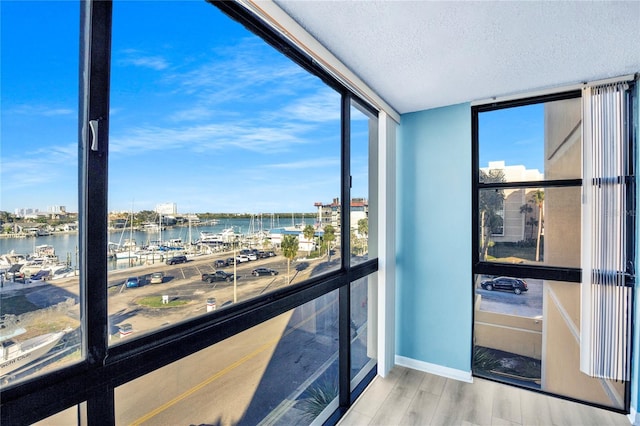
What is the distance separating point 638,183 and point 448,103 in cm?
152

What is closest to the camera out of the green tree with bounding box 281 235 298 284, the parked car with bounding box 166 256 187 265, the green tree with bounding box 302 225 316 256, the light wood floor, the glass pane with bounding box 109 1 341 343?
the glass pane with bounding box 109 1 341 343

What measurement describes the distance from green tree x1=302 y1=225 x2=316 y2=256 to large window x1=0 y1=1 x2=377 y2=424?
0.05 ft

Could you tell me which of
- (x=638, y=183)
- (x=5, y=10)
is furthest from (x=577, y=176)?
(x=5, y=10)

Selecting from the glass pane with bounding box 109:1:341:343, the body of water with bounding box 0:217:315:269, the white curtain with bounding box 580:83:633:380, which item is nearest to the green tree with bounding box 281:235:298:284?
the glass pane with bounding box 109:1:341:343

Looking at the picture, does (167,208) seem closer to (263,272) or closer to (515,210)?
(263,272)

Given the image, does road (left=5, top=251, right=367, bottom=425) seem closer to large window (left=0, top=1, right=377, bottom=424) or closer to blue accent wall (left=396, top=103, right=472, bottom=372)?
large window (left=0, top=1, right=377, bottom=424)

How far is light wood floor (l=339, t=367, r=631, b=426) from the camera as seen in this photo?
219cm

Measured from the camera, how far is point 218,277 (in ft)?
4.32

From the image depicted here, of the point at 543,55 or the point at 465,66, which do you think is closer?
the point at 543,55

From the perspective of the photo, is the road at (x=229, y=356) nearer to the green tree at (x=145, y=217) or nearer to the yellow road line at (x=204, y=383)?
the yellow road line at (x=204, y=383)

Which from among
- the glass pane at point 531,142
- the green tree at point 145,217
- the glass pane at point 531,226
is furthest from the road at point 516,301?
the green tree at point 145,217

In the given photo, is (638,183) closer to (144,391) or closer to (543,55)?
(543,55)

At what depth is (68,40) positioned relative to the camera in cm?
89

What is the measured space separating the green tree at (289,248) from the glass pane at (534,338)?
6.28 feet
